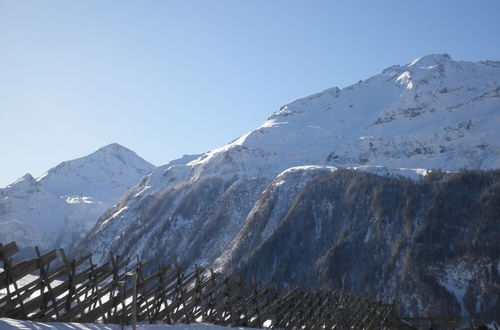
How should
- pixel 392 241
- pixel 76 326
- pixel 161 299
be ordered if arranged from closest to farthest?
pixel 76 326
pixel 161 299
pixel 392 241

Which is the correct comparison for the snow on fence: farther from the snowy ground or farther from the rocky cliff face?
the rocky cliff face

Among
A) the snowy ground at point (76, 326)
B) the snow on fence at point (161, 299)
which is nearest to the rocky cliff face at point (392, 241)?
the snow on fence at point (161, 299)

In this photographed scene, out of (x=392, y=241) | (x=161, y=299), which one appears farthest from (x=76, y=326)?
(x=392, y=241)

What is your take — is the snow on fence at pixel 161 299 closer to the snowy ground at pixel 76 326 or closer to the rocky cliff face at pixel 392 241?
the snowy ground at pixel 76 326

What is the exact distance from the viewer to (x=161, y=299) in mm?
16875

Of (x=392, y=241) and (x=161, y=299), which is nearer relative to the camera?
(x=161, y=299)

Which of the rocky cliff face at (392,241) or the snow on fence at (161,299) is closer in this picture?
A: the snow on fence at (161,299)

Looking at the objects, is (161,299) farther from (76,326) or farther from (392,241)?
(392,241)

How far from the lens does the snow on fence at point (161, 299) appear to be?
508 inches

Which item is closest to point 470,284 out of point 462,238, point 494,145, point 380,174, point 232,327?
point 462,238

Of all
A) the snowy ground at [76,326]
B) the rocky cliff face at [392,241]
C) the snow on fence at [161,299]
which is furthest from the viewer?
the rocky cliff face at [392,241]

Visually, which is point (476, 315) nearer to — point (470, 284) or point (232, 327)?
point (470, 284)

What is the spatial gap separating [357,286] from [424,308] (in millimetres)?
15778

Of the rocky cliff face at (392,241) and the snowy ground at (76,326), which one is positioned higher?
the snowy ground at (76,326)
